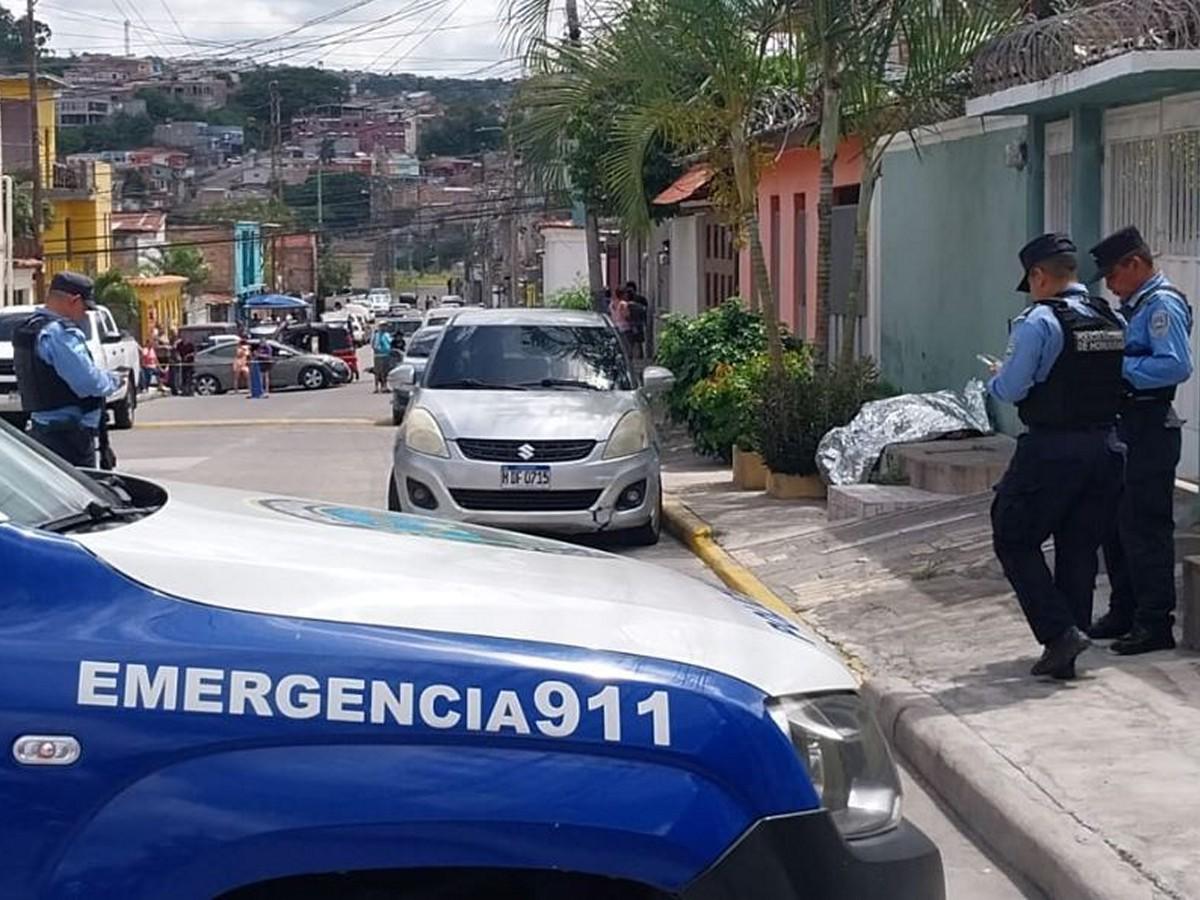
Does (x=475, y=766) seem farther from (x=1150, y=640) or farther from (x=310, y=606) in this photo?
(x=1150, y=640)

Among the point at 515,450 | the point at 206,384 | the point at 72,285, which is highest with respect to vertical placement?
the point at 72,285

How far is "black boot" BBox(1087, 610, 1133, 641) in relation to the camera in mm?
7852

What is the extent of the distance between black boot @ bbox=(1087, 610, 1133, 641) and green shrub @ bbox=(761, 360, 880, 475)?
5.34 meters

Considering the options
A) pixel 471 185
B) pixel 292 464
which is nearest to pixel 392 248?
pixel 471 185

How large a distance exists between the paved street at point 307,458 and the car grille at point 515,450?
91 cm

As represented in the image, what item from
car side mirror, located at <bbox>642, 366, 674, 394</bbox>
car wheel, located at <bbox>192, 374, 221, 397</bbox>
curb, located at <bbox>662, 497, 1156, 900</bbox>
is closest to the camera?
curb, located at <bbox>662, 497, 1156, 900</bbox>

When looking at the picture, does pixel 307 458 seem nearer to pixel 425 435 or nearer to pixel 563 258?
pixel 425 435

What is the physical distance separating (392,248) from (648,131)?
400 feet

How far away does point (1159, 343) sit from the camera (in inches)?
286

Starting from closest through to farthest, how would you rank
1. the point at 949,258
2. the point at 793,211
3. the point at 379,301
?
the point at 949,258
the point at 793,211
the point at 379,301

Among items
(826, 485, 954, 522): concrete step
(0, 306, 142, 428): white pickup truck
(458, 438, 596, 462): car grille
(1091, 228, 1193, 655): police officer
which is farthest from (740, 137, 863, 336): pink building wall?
(1091, 228, 1193, 655): police officer

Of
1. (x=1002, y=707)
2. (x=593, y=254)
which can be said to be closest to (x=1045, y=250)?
(x=1002, y=707)

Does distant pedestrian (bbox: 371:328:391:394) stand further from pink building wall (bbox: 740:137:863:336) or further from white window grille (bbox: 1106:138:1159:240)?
white window grille (bbox: 1106:138:1159:240)

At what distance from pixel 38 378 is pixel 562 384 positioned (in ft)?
12.7
